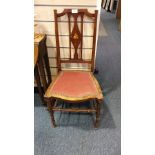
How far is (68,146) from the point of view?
1563 mm

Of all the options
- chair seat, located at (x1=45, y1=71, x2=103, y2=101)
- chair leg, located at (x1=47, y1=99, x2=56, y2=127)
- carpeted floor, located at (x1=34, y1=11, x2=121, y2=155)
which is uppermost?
Answer: chair seat, located at (x1=45, y1=71, x2=103, y2=101)

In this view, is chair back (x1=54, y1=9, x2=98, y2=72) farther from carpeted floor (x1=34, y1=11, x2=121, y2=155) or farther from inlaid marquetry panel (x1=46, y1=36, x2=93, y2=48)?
carpeted floor (x1=34, y1=11, x2=121, y2=155)

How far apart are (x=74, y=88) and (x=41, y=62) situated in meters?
0.51

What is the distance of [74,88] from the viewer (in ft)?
5.12

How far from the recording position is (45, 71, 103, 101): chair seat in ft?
4.92

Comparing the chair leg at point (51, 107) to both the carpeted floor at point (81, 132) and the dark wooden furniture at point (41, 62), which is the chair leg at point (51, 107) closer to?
the carpeted floor at point (81, 132)

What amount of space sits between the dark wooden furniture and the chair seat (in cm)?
25

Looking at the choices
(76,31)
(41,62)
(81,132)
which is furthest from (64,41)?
(81,132)

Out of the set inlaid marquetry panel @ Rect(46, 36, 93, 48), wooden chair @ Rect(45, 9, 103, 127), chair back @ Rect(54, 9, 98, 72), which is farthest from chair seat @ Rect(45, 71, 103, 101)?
inlaid marquetry panel @ Rect(46, 36, 93, 48)

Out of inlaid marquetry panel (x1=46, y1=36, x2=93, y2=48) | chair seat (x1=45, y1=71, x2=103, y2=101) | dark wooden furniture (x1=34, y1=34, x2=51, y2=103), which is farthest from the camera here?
inlaid marquetry panel (x1=46, y1=36, x2=93, y2=48)
